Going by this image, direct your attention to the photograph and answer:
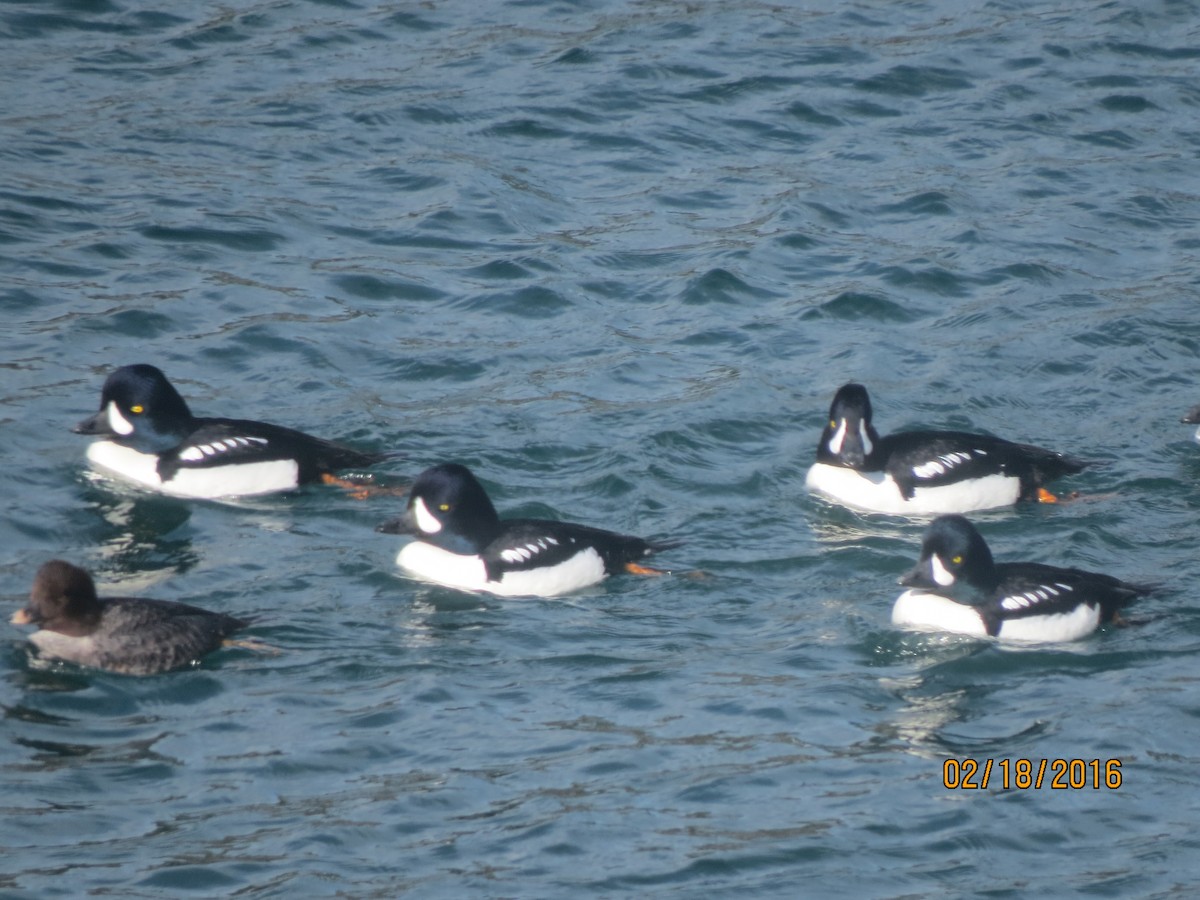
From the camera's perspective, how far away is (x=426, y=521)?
10.6 meters

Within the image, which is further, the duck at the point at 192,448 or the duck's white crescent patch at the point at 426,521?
the duck at the point at 192,448

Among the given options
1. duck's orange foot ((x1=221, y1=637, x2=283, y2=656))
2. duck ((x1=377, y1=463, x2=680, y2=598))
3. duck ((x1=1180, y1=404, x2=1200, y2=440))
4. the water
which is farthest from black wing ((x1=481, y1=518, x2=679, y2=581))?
duck ((x1=1180, y1=404, x2=1200, y2=440))

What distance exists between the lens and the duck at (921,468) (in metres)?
11.8

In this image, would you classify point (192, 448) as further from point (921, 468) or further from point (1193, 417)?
point (1193, 417)

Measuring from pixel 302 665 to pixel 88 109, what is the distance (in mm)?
9543

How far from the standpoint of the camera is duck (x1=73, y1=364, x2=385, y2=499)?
38.1ft

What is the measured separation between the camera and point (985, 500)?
1177 cm

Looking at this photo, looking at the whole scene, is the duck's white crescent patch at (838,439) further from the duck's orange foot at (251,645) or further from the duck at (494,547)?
the duck's orange foot at (251,645)

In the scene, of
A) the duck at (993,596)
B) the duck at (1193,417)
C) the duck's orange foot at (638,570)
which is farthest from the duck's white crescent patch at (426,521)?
the duck at (1193,417)

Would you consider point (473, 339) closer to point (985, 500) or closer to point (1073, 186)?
point (985, 500)
